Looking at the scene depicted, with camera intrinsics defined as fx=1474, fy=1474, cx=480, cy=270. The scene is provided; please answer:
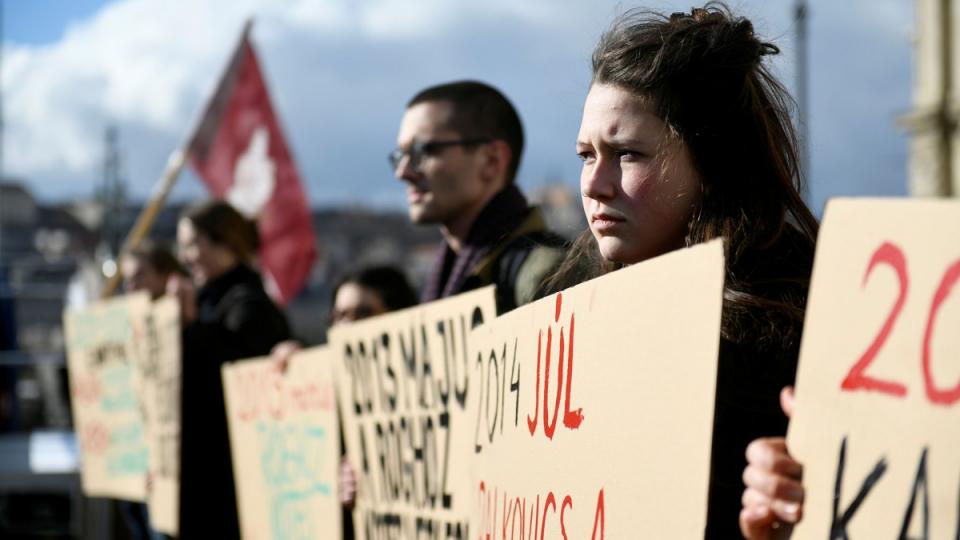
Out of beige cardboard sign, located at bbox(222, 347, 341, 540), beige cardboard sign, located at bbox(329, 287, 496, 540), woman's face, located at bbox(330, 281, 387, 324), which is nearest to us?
beige cardboard sign, located at bbox(329, 287, 496, 540)

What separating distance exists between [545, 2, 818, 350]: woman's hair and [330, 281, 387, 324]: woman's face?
210 cm

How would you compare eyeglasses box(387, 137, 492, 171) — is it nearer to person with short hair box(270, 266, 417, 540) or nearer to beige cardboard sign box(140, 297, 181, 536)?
person with short hair box(270, 266, 417, 540)

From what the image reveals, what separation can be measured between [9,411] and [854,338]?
8191 mm

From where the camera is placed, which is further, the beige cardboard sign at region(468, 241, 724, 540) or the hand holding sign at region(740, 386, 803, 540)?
the beige cardboard sign at region(468, 241, 724, 540)

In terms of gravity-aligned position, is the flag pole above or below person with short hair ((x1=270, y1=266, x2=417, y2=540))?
above

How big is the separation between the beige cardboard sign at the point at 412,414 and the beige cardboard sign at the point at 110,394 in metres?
2.23

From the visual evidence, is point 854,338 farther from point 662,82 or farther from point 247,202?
point 247,202

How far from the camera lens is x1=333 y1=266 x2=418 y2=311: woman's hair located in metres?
4.15

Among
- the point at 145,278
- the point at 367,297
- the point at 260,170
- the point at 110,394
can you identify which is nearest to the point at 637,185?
the point at 367,297

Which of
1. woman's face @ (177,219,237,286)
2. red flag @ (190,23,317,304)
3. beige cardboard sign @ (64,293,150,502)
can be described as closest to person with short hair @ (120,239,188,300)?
beige cardboard sign @ (64,293,150,502)

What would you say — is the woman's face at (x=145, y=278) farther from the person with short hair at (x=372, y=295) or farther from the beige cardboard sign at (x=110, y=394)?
the person with short hair at (x=372, y=295)

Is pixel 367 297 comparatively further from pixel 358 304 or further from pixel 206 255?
pixel 206 255

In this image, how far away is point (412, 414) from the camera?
318 centimetres

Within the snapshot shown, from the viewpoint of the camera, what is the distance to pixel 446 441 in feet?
9.75
